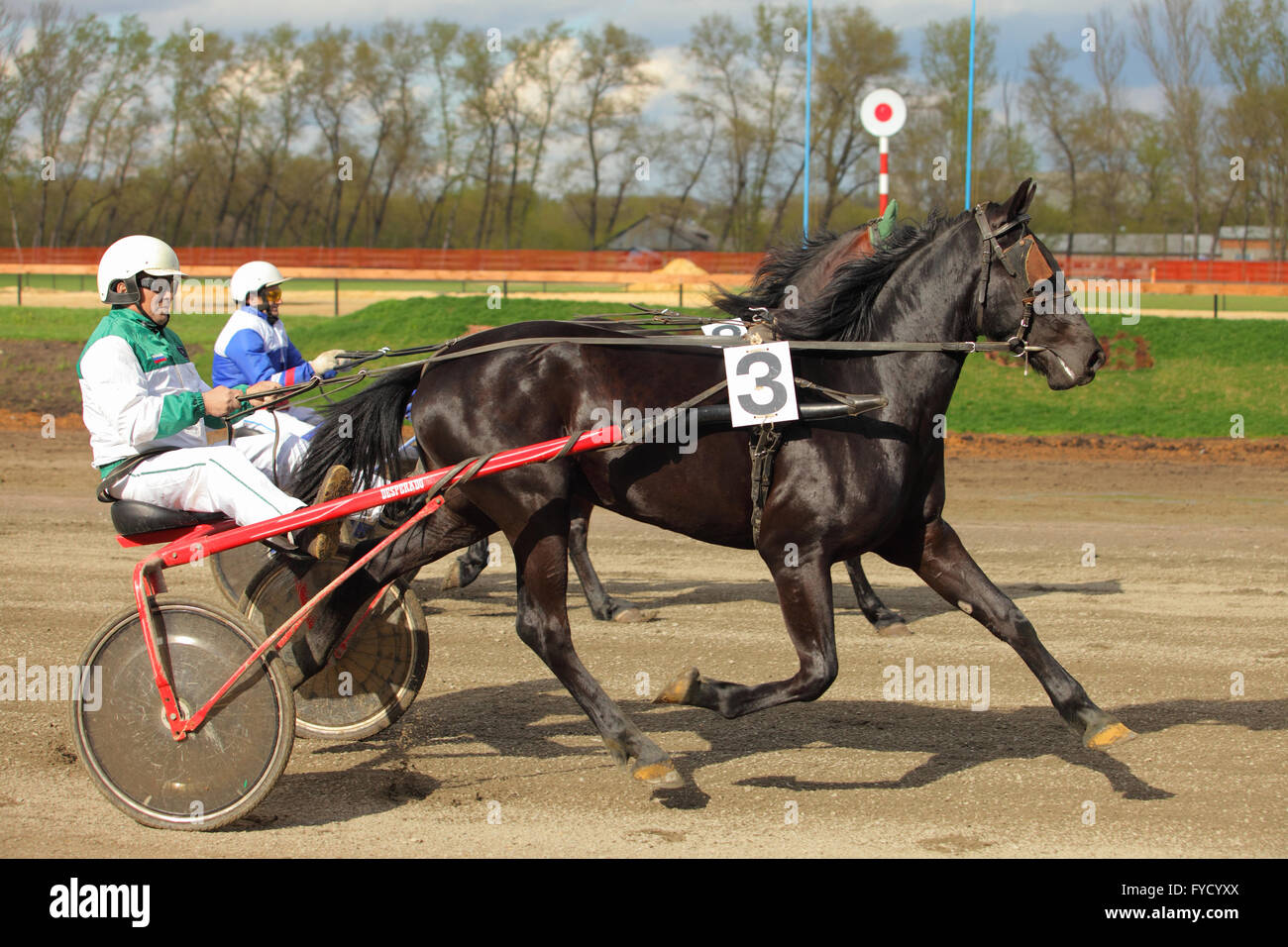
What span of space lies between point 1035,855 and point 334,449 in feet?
9.32

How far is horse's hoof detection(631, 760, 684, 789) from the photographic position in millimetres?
3980

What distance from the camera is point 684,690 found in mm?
4020

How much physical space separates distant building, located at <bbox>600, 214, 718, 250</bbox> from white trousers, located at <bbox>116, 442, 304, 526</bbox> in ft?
133

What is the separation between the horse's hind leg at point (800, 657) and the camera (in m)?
4.00

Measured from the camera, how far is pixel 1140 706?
5.12 m

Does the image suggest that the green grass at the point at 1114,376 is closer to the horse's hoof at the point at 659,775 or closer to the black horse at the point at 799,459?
the black horse at the point at 799,459

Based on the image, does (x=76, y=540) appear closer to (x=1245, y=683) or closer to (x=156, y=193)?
(x=1245, y=683)

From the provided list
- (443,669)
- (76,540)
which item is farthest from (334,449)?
(76,540)

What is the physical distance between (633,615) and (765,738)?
1962 mm

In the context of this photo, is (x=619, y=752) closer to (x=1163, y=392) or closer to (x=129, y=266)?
(x=129, y=266)

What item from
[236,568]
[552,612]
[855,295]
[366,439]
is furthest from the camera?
[236,568]

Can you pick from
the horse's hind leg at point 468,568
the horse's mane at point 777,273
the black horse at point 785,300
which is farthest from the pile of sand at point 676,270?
the horse's mane at point 777,273

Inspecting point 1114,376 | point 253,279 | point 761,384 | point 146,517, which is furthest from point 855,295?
point 1114,376

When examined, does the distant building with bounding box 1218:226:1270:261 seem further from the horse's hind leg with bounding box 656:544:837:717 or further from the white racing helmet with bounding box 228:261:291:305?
the horse's hind leg with bounding box 656:544:837:717
